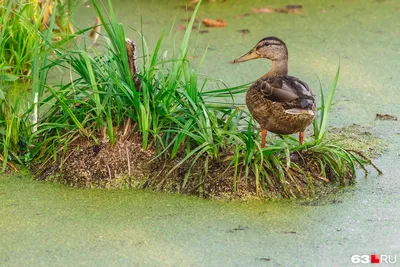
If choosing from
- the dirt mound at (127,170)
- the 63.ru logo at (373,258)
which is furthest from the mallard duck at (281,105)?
the 63.ru logo at (373,258)

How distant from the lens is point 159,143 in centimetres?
406

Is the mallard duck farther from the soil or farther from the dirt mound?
the dirt mound

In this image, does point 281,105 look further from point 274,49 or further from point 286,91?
point 274,49

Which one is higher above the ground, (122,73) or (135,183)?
(122,73)

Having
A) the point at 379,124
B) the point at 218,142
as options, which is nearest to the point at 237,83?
the point at 379,124

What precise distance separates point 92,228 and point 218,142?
2.31 feet

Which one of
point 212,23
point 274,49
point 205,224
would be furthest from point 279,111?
point 212,23

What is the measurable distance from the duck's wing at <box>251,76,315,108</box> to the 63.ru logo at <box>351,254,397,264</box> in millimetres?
849

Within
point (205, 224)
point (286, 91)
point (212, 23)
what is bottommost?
point (205, 224)

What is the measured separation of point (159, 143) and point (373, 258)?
1.19m

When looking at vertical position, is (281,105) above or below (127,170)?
above

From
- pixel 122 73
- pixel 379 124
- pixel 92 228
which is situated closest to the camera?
pixel 92 228

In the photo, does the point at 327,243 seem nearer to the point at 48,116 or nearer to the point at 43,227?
the point at 43,227

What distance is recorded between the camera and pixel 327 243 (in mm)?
3400
